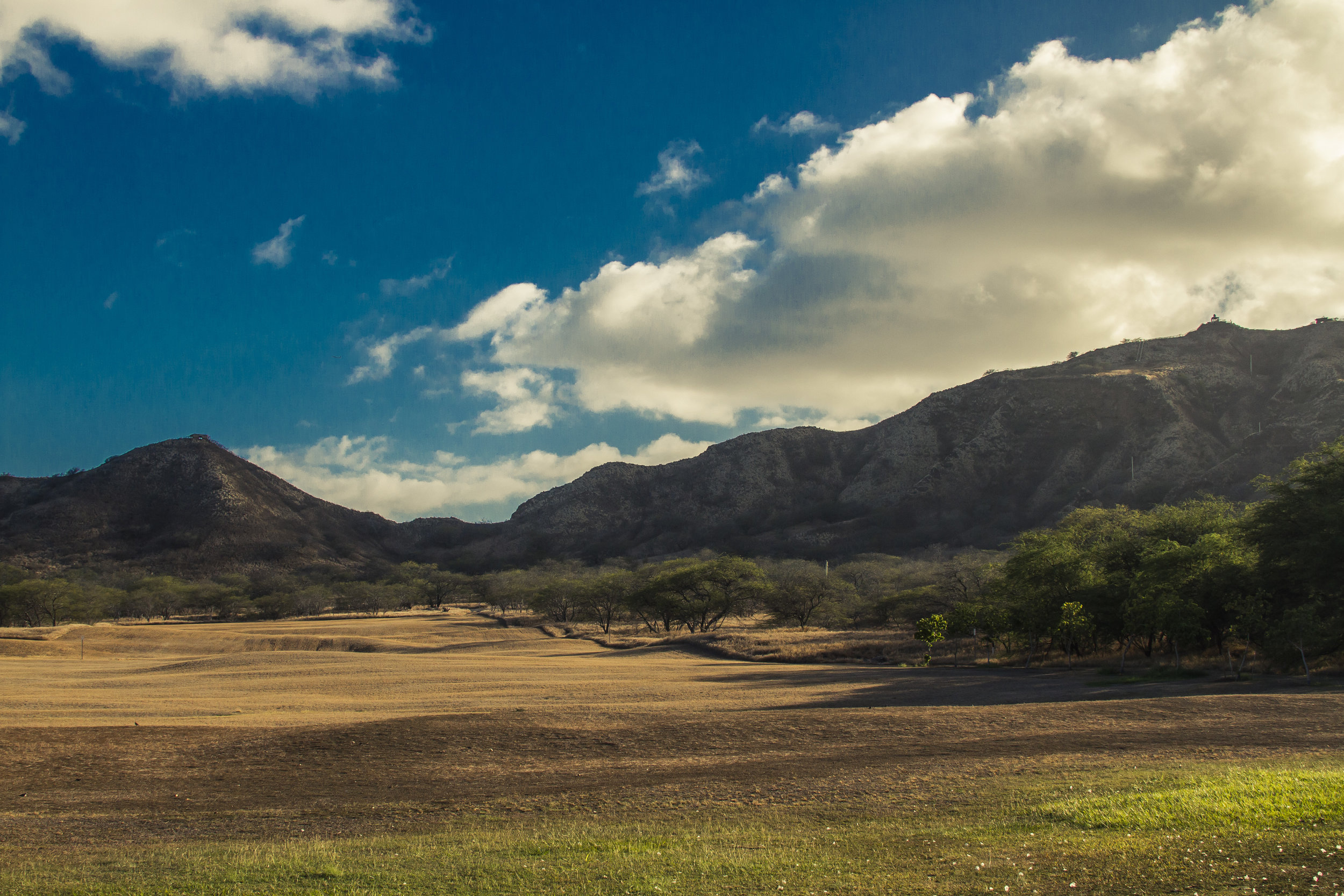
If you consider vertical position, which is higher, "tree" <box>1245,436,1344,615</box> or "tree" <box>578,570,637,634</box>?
"tree" <box>1245,436,1344,615</box>

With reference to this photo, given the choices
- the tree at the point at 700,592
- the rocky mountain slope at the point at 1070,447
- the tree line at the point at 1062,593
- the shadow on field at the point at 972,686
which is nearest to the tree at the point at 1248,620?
the tree line at the point at 1062,593

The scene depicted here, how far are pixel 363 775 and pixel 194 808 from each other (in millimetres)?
3546

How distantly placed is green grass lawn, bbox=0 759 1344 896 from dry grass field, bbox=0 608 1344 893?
57 mm

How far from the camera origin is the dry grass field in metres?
9.30

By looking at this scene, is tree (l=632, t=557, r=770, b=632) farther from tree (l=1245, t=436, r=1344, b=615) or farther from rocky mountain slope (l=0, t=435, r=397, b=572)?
rocky mountain slope (l=0, t=435, r=397, b=572)

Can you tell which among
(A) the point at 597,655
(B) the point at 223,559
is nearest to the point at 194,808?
(A) the point at 597,655

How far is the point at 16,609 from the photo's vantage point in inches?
3839

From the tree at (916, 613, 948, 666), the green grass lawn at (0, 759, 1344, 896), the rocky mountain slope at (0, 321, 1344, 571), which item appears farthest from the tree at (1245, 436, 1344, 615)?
the rocky mountain slope at (0, 321, 1344, 571)

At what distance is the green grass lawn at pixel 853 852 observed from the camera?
27.2 feet

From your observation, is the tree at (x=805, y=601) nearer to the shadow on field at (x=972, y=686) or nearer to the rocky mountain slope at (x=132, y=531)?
the shadow on field at (x=972, y=686)

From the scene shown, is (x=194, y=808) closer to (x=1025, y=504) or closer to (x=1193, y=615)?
(x=1193, y=615)

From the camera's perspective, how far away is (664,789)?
50.7 feet

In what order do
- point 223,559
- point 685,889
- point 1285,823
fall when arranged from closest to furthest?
point 685,889 < point 1285,823 < point 223,559

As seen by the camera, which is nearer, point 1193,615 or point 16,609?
point 1193,615
